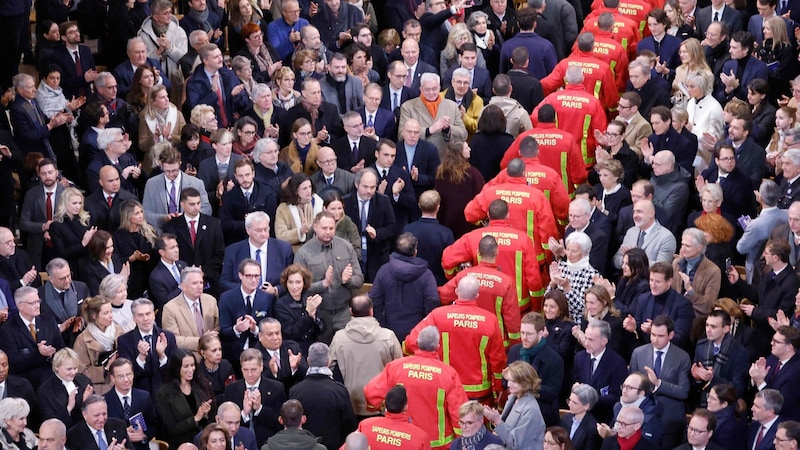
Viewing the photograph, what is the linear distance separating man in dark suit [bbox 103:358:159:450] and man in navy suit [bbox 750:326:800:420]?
459 centimetres

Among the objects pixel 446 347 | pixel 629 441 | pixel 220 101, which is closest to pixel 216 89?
pixel 220 101

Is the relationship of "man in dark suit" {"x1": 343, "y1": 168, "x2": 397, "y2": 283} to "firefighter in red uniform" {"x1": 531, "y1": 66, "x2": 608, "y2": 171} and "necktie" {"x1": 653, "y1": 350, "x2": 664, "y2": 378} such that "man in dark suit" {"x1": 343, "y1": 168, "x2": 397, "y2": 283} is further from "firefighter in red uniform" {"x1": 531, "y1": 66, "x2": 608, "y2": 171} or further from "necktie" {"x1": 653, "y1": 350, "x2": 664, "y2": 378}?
"necktie" {"x1": 653, "y1": 350, "x2": 664, "y2": 378}

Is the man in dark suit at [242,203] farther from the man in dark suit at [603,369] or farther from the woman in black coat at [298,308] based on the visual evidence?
the man in dark suit at [603,369]

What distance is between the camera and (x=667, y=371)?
1216 centimetres

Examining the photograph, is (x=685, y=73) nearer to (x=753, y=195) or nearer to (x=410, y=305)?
(x=753, y=195)

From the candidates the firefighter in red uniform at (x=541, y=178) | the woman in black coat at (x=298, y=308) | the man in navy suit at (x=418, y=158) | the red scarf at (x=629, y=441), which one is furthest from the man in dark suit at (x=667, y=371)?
the man in navy suit at (x=418, y=158)

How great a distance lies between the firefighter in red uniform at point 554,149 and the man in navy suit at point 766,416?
11.7ft

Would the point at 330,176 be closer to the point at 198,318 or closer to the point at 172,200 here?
the point at 172,200

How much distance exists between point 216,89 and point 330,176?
1.86m

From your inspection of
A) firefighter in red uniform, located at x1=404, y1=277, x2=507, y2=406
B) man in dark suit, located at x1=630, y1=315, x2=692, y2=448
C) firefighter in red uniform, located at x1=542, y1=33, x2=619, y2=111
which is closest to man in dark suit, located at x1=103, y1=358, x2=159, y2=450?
firefighter in red uniform, located at x1=404, y1=277, x2=507, y2=406

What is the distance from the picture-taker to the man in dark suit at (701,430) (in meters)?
11.4

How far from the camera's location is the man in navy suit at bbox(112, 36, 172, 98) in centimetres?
1555

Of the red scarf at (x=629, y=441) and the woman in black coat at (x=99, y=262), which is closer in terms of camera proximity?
the red scarf at (x=629, y=441)

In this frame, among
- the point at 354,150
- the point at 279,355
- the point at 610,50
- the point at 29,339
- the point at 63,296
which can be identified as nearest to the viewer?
the point at 279,355
